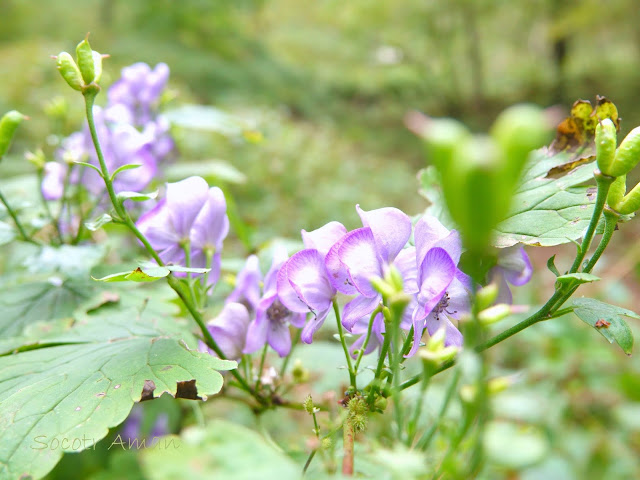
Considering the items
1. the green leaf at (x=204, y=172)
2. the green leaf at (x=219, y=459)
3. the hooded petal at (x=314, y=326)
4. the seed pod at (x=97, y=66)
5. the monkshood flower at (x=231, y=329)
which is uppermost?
the seed pod at (x=97, y=66)

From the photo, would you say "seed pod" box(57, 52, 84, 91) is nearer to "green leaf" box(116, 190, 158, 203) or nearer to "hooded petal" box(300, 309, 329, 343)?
"green leaf" box(116, 190, 158, 203)

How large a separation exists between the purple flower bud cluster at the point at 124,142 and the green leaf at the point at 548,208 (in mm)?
468

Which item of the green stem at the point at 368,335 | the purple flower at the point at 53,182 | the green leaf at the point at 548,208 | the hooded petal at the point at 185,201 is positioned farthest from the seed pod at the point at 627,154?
the purple flower at the point at 53,182

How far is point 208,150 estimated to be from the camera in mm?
4141

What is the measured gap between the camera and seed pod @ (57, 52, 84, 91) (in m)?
0.52

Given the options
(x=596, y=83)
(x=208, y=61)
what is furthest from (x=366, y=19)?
(x=596, y=83)

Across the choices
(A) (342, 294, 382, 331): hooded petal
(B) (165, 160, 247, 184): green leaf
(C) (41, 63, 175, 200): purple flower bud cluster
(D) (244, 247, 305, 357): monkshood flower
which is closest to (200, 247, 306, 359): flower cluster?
Answer: (D) (244, 247, 305, 357): monkshood flower

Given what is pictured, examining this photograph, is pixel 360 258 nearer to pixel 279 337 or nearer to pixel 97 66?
pixel 279 337

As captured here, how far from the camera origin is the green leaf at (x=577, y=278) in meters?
0.44

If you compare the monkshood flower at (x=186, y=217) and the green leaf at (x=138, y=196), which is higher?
the green leaf at (x=138, y=196)

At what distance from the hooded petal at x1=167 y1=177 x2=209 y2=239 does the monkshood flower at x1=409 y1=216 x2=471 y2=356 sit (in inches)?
10.8

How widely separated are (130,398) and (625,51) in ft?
38.1

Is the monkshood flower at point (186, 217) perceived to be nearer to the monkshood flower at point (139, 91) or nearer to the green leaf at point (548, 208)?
the green leaf at point (548, 208)

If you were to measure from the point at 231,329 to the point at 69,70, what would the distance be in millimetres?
324
